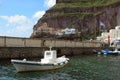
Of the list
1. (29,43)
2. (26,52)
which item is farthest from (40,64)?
(29,43)

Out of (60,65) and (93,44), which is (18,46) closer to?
(60,65)

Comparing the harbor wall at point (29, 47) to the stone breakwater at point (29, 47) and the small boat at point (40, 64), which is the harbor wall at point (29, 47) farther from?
the small boat at point (40, 64)

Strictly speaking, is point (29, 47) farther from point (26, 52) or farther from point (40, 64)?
point (40, 64)

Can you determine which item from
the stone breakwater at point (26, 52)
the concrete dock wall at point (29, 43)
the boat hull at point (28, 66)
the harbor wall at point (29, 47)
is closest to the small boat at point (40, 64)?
the boat hull at point (28, 66)

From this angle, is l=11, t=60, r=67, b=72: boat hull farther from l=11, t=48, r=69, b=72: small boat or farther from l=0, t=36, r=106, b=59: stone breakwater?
l=0, t=36, r=106, b=59: stone breakwater

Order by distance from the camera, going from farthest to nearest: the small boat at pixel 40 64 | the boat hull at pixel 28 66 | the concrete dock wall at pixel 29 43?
1. the concrete dock wall at pixel 29 43
2. the small boat at pixel 40 64
3. the boat hull at pixel 28 66

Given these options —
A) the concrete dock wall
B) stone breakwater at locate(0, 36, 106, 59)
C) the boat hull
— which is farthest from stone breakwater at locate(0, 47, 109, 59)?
the boat hull

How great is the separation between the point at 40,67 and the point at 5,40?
1089 inches

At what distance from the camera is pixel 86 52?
373 ft

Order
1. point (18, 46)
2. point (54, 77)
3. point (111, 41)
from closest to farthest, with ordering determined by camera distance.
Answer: point (54, 77), point (18, 46), point (111, 41)

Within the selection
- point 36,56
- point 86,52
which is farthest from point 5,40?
point 86,52

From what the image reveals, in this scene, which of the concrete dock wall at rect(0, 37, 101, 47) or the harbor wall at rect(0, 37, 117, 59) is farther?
the concrete dock wall at rect(0, 37, 101, 47)

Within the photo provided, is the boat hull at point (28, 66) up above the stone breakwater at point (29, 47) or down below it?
below

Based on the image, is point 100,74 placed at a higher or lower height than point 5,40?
lower
